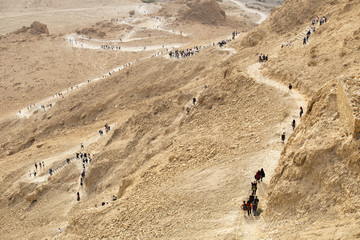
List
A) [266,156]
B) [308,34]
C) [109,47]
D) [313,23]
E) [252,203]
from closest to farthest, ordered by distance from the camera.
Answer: [252,203], [266,156], [308,34], [313,23], [109,47]

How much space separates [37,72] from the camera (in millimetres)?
53844

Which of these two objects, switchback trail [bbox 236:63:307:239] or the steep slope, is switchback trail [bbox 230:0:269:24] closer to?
switchback trail [bbox 236:63:307:239]

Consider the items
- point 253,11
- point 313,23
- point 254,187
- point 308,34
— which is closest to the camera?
point 254,187

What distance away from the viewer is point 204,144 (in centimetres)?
1752

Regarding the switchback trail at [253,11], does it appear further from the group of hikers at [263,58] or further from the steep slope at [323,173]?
the steep slope at [323,173]

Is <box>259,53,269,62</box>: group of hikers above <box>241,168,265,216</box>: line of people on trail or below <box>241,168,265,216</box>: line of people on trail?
above

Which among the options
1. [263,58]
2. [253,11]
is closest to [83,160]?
[263,58]

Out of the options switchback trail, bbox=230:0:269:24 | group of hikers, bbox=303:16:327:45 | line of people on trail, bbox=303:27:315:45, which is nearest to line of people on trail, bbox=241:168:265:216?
line of people on trail, bbox=303:27:315:45

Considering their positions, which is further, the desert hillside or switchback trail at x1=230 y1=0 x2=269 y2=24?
switchback trail at x1=230 y1=0 x2=269 y2=24

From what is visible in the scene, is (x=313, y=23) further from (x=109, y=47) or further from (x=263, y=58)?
(x=109, y=47)

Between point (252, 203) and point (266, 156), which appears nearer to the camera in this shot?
point (252, 203)

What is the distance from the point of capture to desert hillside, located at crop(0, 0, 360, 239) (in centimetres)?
1070

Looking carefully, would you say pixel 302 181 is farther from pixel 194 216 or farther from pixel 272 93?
pixel 272 93

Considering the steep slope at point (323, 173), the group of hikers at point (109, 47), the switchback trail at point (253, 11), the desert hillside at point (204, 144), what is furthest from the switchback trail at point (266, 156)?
the switchback trail at point (253, 11)
